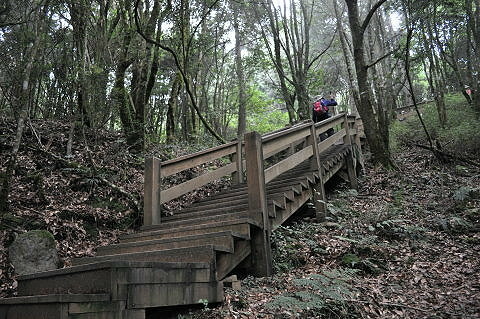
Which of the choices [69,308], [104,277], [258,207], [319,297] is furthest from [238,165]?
[69,308]

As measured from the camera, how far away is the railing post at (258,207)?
15.5 feet

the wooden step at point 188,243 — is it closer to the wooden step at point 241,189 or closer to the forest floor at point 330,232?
the forest floor at point 330,232

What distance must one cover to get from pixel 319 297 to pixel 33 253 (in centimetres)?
385

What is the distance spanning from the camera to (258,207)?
4988 millimetres

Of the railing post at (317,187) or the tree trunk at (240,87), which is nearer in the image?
the railing post at (317,187)

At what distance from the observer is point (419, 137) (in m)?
14.0

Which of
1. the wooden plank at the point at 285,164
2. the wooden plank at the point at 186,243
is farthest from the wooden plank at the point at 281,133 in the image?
the wooden plank at the point at 186,243

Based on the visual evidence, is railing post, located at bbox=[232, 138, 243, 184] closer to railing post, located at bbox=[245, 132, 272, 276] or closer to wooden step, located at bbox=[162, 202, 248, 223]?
wooden step, located at bbox=[162, 202, 248, 223]

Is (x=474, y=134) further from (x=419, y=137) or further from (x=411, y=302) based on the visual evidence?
(x=411, y=302)

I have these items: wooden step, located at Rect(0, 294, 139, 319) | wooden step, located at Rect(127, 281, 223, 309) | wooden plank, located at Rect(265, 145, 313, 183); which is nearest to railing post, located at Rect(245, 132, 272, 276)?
wooden plank, located at Rect(265, 145, 313, 183)

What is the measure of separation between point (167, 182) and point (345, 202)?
4.26m

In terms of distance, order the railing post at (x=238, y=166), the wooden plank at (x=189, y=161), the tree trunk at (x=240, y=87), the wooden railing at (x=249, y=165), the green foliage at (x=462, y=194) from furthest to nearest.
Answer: the tree trunk at (x=240, y=87) < the railing post at (x=238, y=166) < the green foliage at (x=462, y=194) < the wooden plank at (x=189, y=161) < the wooden railing at (x=249, y=165)

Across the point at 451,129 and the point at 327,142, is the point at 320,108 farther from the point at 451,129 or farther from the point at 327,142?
the point at 451,129

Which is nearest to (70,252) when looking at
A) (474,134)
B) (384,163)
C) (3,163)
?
(3,163)
